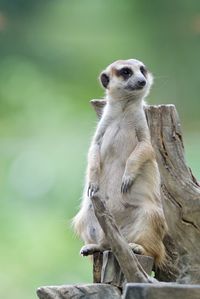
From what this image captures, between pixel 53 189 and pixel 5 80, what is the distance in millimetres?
458

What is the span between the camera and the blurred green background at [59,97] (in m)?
2.86

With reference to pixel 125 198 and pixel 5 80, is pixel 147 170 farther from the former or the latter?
pixel 5 80

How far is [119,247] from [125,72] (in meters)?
0.69

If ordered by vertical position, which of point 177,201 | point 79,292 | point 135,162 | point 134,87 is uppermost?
point 134,87

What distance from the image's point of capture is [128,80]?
2.30 m

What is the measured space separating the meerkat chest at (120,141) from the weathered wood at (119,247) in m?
0.51

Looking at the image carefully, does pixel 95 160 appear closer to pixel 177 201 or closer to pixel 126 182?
pixel 126 182

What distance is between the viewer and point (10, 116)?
3010 mm

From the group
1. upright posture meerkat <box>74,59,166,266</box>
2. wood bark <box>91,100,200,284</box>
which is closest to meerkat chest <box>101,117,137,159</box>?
upright posture meerkat <box>74,59,166,266</box>

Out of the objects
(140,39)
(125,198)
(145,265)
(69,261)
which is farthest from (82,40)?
(145,265)

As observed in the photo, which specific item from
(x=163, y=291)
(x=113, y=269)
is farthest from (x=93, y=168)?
(x=163, y=291)

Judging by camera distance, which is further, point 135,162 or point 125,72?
point 125,72

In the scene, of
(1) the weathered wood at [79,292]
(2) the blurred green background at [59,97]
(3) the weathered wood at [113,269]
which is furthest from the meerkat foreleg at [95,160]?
(2) the blurred green background at [59,97]

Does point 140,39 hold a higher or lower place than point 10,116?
higher
